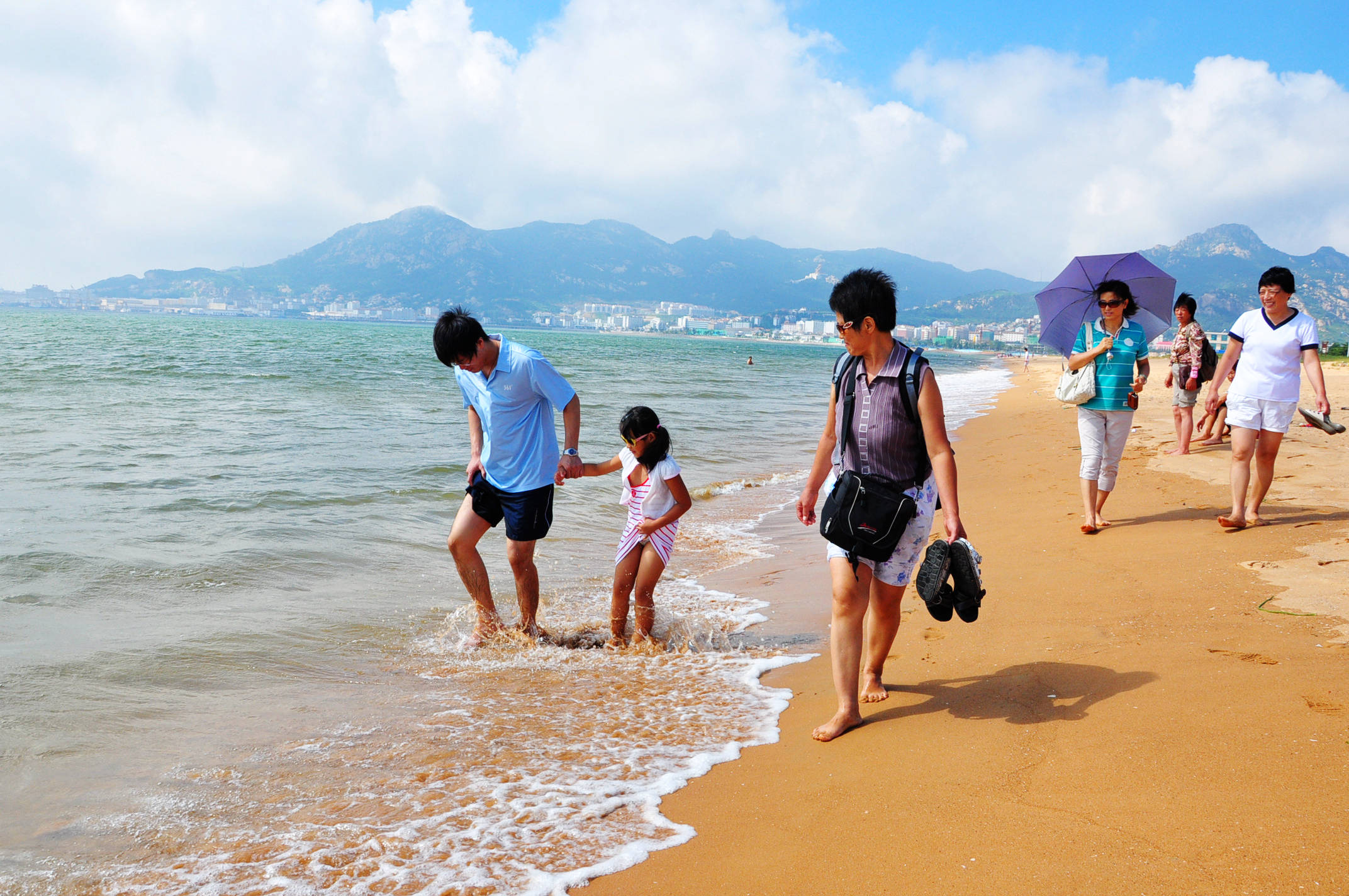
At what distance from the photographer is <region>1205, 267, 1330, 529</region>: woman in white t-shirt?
18.9 ft

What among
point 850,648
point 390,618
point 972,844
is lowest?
point 390,618

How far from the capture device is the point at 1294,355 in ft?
18.8

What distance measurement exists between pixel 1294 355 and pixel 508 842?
6078mm

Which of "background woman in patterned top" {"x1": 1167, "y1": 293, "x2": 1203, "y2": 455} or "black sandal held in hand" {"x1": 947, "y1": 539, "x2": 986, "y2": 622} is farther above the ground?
"background woman in patterned top" {"x1": 1167, "y1": 293, "x2": 1203, "y2": 455}

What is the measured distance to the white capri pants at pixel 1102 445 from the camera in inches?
248

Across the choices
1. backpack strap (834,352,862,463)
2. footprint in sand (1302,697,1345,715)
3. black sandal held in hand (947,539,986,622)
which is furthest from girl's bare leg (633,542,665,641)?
footprint in sand (1302,697,1345,715)

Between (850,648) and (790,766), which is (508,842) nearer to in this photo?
(790,766)

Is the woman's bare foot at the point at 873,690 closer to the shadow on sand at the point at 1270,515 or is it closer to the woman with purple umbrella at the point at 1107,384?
the woman with purple umbrella at the point at 1107,384

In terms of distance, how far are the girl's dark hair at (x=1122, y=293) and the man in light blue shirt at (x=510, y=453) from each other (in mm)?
4197

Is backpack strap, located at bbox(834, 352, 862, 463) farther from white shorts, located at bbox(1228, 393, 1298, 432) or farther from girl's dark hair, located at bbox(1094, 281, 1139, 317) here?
white shorts, located at bbox(1228, 393, 1298, 432)

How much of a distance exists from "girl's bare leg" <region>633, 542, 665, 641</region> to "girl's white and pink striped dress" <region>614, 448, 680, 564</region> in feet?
0.14

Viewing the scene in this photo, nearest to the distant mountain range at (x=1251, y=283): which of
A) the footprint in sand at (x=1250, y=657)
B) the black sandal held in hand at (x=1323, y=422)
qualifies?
the black sandal held in hand at (x=1323, y=422)

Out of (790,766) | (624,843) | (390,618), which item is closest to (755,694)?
(790,766)

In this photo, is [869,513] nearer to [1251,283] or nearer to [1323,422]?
[1323,422]
